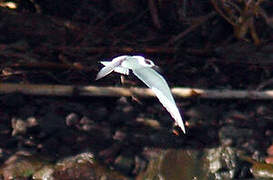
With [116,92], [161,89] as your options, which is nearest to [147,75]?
[161,89]

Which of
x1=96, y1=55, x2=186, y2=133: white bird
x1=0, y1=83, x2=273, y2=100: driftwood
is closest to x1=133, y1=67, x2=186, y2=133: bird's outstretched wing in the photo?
x1=96, y1=55, x2=186, y2=133: white bird

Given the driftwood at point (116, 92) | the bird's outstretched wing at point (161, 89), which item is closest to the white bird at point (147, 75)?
the bird's outstretched wing at point (161, 89)

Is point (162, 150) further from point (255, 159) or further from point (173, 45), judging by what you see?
point (173, 45)

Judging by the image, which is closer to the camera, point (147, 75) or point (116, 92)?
point (147, 75)

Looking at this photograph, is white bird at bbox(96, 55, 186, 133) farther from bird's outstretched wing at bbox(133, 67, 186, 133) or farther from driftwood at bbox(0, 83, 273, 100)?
driftwood at bbox(0, 83, 273, 100)

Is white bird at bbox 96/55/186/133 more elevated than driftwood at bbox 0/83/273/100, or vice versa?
driftwood at bbox 0/83/273/100

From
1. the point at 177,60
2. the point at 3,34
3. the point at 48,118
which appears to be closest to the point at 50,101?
the point at 48,118

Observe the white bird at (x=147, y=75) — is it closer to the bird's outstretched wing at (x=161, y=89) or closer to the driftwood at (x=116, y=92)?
the bird's outstretched wing at (x=161, y=89)

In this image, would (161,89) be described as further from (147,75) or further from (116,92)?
(116,92)

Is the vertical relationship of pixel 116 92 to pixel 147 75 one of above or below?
above
